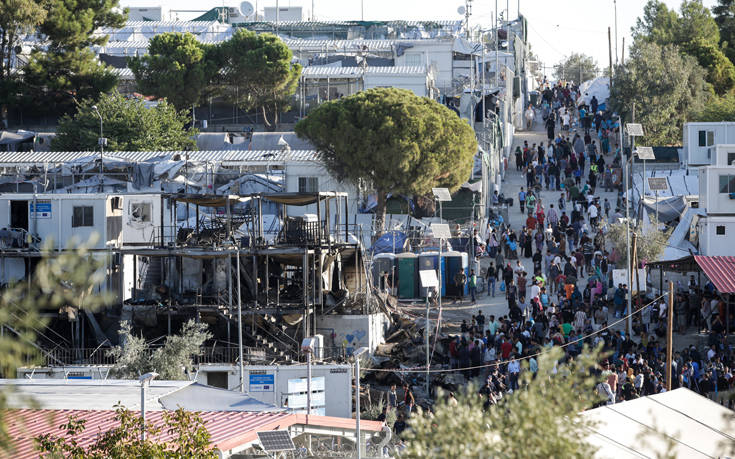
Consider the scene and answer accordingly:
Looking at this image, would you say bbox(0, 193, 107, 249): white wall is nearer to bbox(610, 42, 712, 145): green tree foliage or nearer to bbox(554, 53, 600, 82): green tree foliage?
bbox(610, 42, 712, 145): green tree foliage

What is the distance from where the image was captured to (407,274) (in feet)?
126

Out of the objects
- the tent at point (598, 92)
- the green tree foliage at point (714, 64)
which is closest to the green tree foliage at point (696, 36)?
the green tree foliage at point (714, 64)

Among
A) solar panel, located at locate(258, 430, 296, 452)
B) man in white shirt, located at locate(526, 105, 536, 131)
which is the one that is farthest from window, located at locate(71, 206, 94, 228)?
man in white shirt, located at locate(526, 105, 536, 131)

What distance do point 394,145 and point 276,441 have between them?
2963 centimetres

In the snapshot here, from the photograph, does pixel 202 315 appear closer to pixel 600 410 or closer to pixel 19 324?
pixel 600 410

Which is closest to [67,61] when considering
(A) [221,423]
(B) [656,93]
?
(B) [656,93]

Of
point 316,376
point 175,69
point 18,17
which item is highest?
point 18,17

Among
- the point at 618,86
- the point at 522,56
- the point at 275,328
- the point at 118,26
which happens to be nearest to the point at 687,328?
the point at 275,328

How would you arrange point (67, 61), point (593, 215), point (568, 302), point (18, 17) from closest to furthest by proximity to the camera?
point (568, 302), point (593, 215), point (18, 17), point (67, 61)

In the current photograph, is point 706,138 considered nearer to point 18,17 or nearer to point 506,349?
point 506,349

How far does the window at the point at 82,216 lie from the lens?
1364 inches

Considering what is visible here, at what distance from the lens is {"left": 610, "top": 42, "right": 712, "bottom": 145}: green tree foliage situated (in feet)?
190

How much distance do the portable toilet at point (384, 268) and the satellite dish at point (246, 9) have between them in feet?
196

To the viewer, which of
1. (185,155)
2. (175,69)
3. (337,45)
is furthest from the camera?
(337,45)
